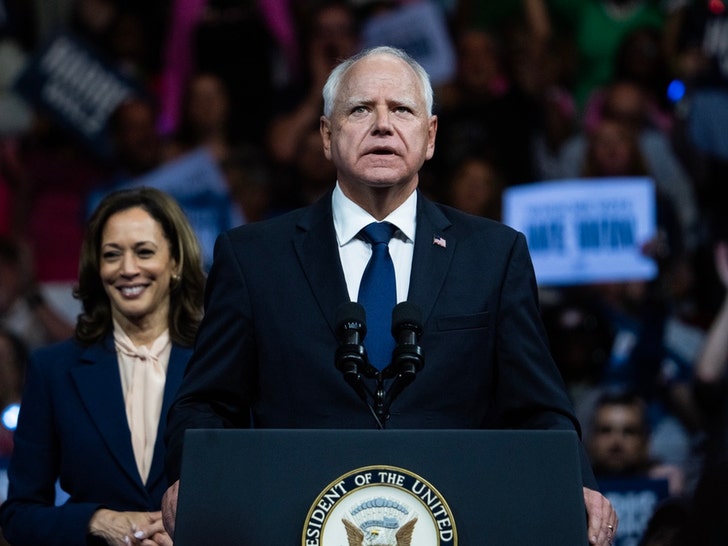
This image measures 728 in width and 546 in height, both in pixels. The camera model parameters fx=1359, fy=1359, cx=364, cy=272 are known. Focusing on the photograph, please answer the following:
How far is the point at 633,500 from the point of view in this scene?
4551 mm

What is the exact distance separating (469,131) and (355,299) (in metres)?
4.10

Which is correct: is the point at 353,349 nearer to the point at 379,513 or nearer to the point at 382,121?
the point at 379,513

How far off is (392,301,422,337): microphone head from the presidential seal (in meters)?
0.29

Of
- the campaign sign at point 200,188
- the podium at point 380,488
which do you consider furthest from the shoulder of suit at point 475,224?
the campaign sign at point 200,188

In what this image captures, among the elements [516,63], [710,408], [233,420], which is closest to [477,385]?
[233,420]

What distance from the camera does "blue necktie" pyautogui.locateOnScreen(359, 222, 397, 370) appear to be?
251 cm

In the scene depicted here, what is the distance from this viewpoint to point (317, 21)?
22.7 ft

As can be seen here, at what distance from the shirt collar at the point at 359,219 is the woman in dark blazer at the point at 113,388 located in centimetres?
86

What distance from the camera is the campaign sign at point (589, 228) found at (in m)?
5.87

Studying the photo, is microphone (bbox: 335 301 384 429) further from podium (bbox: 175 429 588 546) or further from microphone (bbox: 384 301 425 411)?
podium (bbox: 175 429 588 546)

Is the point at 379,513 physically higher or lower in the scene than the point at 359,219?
lower

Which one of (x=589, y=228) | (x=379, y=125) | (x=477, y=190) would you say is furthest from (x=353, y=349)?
(x=477, y=190)

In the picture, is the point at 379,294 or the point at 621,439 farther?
the point at 621,439

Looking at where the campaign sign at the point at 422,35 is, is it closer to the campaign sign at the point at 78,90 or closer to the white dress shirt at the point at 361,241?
the campaign sign at the point at 78,90
